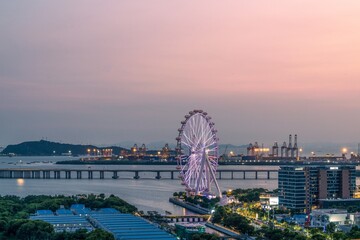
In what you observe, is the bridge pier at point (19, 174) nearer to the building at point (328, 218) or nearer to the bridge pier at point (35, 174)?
the bridge pier at point (35, 174)

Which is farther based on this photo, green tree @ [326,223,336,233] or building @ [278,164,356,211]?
building @ [278,164,356,211]

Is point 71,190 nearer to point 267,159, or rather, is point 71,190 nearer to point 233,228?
point 233,228

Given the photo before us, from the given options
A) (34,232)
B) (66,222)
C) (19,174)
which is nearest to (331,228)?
(66,222)

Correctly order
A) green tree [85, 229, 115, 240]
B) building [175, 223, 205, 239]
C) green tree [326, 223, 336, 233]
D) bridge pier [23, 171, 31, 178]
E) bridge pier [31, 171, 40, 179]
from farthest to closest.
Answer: bridge pier [23, 171, 31, 178] < bridge pier [31, 171, 40, 179] < green tree [326, 223, 336, 233] < building [175, 223, 205, 239] < green tree [85, 229, 115, 240]

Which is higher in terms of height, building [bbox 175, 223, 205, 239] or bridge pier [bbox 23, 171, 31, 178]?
bridge pier [bbox 23, 171, 31, 178]

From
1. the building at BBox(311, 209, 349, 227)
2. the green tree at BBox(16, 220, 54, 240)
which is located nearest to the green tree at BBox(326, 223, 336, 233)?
the building at BBox(311, 209, 349, 227)

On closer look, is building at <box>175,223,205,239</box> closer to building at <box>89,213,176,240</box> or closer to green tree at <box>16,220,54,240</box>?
building at <box>89,213,176,240</box>

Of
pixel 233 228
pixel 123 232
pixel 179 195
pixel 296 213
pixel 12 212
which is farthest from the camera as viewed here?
pixel 179 195

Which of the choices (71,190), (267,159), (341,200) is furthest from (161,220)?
(267,159)

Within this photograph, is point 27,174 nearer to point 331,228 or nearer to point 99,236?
point 331,228
